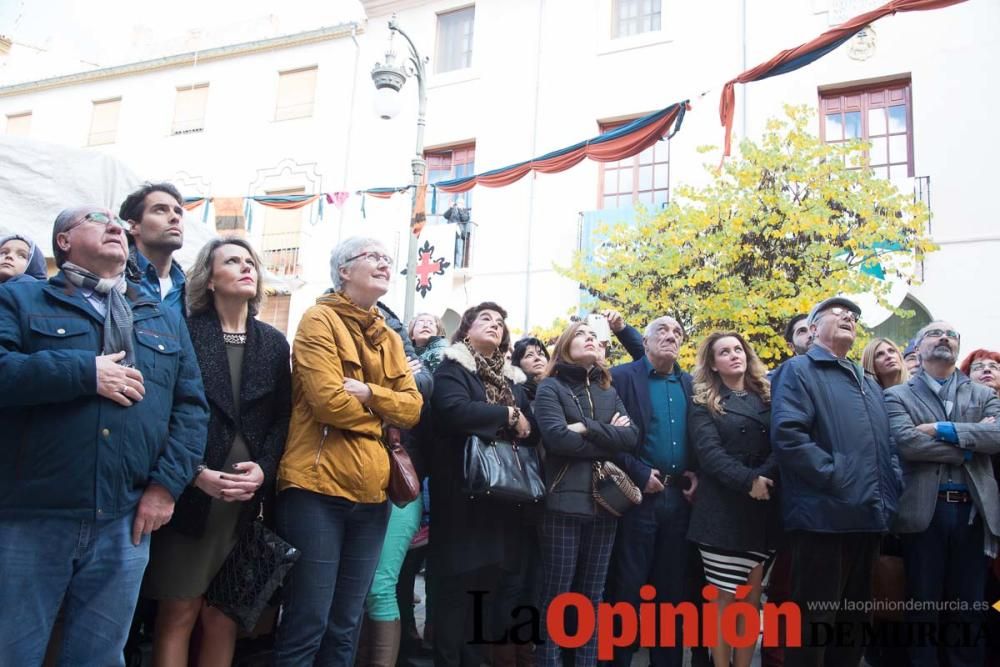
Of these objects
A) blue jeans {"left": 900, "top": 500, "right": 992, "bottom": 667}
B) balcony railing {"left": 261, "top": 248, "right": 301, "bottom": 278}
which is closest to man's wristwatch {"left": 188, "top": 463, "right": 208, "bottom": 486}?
blue jeans {"left": 900, "top": 500, "right": 992, "bottom": 667}

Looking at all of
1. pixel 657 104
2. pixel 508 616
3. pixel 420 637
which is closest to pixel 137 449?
pixel 508 616

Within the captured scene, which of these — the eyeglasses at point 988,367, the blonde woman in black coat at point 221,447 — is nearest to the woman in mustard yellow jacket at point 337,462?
the blonde woman in black coat at point 221,447

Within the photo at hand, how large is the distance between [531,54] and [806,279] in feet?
28.0

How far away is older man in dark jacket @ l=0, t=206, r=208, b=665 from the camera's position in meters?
2.10

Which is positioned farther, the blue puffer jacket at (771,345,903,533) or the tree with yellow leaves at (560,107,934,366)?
the tree with yellow leaves at (560,107,934,366)

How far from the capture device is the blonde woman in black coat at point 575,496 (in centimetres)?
357

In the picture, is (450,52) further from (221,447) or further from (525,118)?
(221,447)

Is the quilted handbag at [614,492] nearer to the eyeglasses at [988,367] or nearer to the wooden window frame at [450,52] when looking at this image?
the eyeglasses at [988,367]

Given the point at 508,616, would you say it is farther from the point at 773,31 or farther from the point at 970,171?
the point at 773,31

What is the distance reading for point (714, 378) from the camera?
13.6 ft

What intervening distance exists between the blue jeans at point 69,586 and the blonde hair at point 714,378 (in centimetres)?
299

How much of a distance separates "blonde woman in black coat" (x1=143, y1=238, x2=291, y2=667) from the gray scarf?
44cm

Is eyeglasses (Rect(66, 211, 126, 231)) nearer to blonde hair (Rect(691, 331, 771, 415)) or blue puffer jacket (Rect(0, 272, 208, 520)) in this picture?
blue puffer jacket (Rect(0, 272, 208, 520))

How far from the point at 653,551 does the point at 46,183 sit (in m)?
→ 5.03
